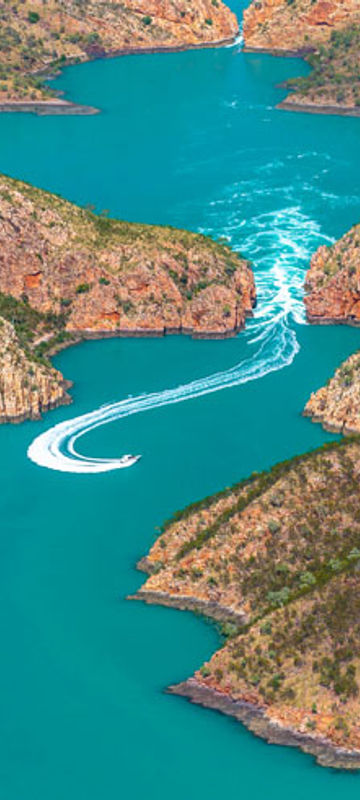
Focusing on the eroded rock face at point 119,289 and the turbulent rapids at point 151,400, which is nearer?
the turbulent rapids at point 151,400

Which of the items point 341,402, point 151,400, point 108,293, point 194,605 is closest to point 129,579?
point 194,605

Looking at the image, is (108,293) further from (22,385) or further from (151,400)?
(22,385)

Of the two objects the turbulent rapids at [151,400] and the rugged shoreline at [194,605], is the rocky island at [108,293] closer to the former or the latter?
the turbulent rapids at [151,400]

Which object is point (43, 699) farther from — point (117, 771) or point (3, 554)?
point (3, 554)

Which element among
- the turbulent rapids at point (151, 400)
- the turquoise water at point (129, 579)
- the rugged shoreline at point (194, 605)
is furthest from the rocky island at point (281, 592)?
the turbulent rapids at point (151, 400)

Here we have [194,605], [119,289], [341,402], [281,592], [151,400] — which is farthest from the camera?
[119,289]

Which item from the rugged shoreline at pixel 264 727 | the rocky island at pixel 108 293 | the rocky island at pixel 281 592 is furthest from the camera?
the rocky island at pixel 108 293

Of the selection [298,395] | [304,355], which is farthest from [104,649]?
[304,355]
